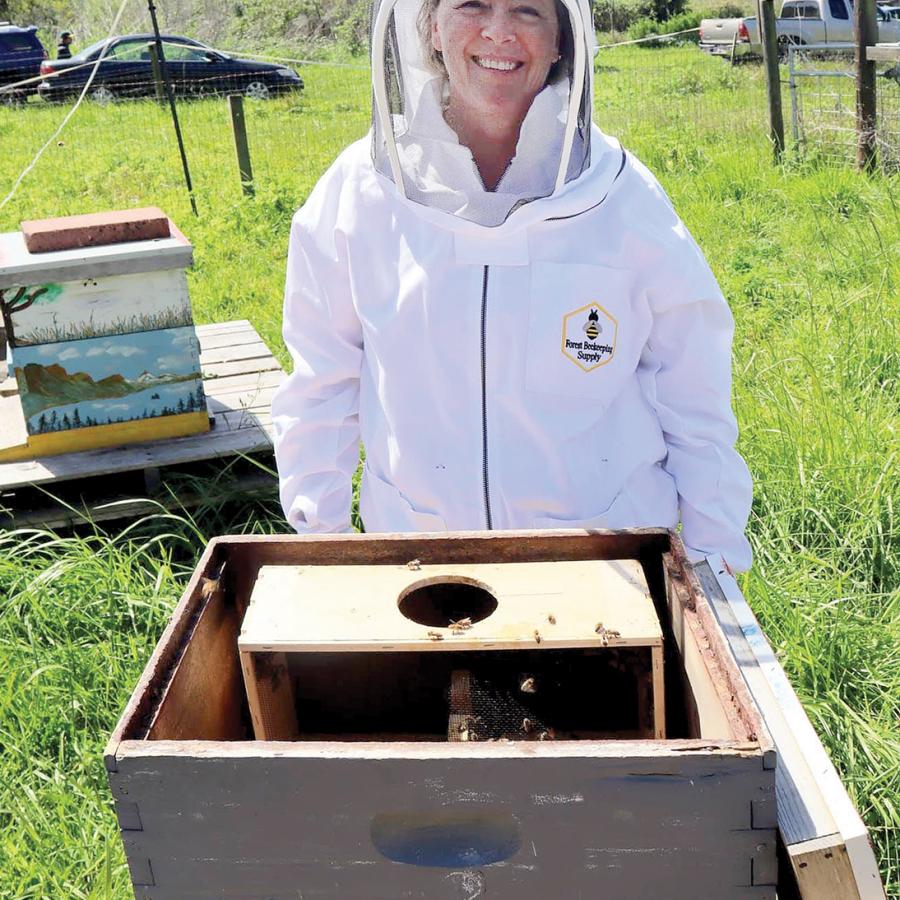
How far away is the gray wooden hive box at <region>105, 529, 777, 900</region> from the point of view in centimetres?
89

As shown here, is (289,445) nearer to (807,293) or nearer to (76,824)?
(76,824)

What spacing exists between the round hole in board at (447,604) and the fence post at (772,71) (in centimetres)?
575

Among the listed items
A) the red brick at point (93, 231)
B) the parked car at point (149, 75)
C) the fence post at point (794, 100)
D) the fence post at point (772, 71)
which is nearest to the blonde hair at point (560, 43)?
the red brick at point (93, 231)

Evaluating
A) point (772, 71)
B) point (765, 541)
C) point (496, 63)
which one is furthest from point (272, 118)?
point (496, 63)

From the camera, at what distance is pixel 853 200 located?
5355 mm

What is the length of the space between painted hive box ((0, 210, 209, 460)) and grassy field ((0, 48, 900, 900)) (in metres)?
0.30

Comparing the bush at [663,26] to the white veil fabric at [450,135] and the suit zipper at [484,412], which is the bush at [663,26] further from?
the suit zipper at [484,412]

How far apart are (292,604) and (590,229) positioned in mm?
703

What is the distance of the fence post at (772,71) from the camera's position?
21.3 feet

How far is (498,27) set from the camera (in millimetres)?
1502

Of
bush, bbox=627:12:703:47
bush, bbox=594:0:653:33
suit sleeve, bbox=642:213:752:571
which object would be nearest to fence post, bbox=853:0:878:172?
suit sleeve, bbox=642:213:752:571

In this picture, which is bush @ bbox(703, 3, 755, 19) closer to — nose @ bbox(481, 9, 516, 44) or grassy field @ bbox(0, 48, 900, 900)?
grassy field @ bbox(0, 48, 900, 900)

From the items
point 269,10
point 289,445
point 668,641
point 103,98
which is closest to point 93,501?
point 289,445

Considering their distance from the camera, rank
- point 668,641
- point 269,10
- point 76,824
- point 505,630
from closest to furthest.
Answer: point 505,630
point 668,641
point 76,824
point 269,10
